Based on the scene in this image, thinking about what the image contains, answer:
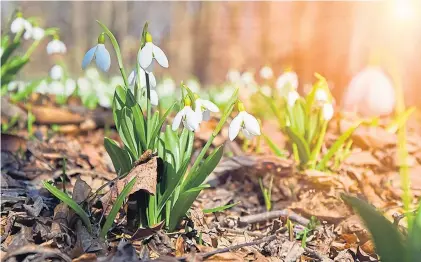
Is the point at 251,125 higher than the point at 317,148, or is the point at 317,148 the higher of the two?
the point at 251,125

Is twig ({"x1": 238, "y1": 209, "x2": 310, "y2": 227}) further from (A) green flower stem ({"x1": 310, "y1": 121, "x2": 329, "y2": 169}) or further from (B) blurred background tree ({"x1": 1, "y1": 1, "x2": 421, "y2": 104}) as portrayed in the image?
(B) blurred background tree ({"x1": 1, "y1": 1, "x2": 421, "y2": 104})

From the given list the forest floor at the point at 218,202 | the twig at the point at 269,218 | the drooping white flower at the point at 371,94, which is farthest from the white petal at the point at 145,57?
the drooping white flower at the point at 371,94

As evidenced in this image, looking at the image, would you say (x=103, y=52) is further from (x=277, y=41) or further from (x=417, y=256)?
(x=277, y=41)

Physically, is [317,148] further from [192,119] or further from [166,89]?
[166,89]

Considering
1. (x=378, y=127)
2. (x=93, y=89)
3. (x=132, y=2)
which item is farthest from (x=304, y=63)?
(x=132, y=2)

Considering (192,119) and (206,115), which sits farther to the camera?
(206,115)

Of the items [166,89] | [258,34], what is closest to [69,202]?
[166,89]

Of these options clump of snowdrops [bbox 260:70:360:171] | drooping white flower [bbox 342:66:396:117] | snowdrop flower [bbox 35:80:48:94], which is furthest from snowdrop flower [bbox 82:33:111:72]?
snowdrop flower [bbox 35:80:48:94]
